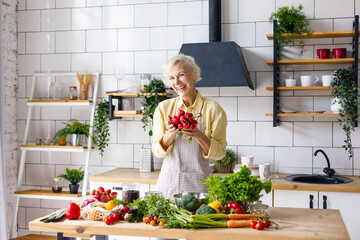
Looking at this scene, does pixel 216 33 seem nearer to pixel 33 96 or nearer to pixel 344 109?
pixel 344 109

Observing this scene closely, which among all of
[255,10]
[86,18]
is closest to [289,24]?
[255,10]

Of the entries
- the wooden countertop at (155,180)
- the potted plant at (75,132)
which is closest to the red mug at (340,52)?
the wooden countertop at (155,180)

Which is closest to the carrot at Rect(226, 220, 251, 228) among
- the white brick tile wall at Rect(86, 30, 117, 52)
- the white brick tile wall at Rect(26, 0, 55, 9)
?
the white brick tile wall at Rect(86, 30, 117, 52)

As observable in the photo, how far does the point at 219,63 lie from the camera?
3812 mm

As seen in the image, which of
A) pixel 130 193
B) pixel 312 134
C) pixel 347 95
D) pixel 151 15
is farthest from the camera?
pixel 151 15

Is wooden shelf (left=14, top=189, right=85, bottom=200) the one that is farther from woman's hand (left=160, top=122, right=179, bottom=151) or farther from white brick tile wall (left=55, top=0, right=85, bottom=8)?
white brick tile wall (left=55, top=0, right=85, bottom=8)

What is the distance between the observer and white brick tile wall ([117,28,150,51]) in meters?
4.34

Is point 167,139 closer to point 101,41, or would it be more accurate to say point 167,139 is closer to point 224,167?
point 224,167

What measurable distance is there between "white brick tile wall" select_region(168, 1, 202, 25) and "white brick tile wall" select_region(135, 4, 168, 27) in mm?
64

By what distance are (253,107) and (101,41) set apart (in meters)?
1.71

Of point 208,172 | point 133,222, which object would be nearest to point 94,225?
point 133,222

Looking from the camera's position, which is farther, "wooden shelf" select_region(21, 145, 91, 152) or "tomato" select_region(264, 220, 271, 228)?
"wooden shelf" select_region(21, 145, 91, 152)

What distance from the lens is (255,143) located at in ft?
13.4

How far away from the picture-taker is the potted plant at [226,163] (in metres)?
3.94
